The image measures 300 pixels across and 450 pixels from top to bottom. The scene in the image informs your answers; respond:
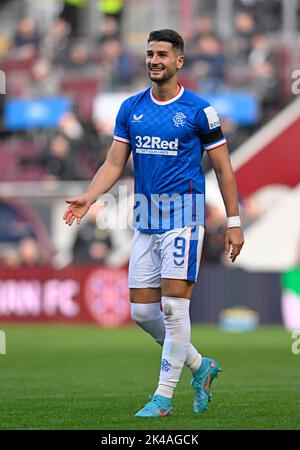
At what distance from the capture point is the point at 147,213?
9164 millimetres

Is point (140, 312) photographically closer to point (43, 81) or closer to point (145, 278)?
point (145, 278)

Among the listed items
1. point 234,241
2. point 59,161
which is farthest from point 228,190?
point 59,161

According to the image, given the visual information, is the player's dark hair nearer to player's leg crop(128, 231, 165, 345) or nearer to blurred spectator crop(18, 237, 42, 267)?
player's leg crop(128, 231, 165, 345)

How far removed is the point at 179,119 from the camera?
907 centimetres

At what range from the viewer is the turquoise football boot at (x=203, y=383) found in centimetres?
921

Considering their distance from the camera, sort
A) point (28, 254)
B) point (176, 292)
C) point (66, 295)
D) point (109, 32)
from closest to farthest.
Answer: point (176, 292) < point (66, 295) < point (28, 254) < point (109, 32)

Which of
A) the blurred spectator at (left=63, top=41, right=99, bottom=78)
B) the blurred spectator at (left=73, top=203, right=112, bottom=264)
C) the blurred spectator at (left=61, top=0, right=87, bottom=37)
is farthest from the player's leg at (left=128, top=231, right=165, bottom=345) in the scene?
the blurred spectator at (left=61, top=0, right=87, bottom=37)

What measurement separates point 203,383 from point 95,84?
21.5 metres

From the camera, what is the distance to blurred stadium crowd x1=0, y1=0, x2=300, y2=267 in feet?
88.9

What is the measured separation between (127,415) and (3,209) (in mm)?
21719

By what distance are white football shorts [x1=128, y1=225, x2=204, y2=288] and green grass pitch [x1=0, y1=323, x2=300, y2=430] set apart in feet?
3.15

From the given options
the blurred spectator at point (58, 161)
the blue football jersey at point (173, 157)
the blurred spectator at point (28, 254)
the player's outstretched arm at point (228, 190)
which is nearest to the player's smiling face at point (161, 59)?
the blue football jersey at point (173, 157)

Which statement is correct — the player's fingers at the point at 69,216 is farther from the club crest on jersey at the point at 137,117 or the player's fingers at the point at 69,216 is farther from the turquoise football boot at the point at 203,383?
the turquoise football boot at the point at 203,383

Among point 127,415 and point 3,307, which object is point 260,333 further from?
point 127,415
